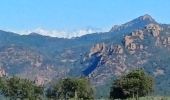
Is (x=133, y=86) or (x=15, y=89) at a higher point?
(x=133, y=86)

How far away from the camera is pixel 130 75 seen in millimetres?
191500

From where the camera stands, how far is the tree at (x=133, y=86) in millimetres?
184375

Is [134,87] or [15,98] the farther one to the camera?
[15,98]

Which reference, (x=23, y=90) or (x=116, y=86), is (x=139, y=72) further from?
(x=23, y=90)

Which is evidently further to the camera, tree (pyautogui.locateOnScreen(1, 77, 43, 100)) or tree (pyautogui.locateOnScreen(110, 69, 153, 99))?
tree (pyautogui.locateOnScreen(1, 77, 43, 100))

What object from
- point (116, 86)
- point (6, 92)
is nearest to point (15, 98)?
point (6, 92)

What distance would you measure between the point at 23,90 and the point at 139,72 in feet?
138

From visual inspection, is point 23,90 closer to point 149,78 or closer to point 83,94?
point 83,94

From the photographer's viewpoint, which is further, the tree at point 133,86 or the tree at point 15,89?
the tree at point 15,89

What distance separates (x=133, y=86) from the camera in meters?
185

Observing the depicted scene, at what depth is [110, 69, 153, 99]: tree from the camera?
18438 cm

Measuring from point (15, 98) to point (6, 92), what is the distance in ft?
12.8

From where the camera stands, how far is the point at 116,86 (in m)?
193

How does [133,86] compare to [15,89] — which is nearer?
[133,86]
